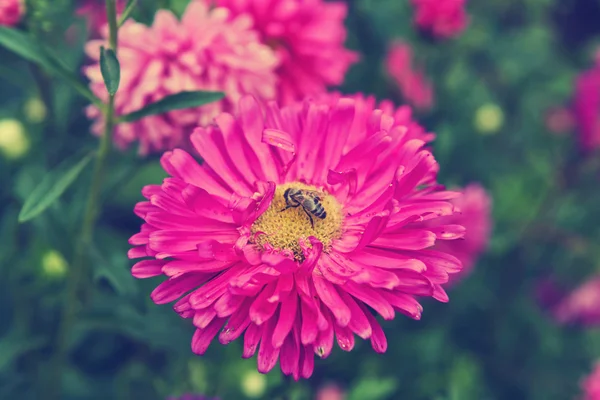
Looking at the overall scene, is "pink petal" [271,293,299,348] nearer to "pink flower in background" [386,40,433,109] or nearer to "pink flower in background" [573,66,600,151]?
"pink flower in background" [386,40,433,109]

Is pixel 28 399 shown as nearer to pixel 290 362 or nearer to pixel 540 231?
pixel 290 362

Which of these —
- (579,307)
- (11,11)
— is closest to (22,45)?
(11,11)

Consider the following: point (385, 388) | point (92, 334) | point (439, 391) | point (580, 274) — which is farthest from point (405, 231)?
point (580, 274)

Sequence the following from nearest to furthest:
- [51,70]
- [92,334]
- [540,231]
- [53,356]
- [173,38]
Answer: [51,70] < [173,38] < [53,356] < [92,334] < [540,231]

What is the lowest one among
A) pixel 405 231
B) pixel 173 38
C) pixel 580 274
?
pixel 405 231

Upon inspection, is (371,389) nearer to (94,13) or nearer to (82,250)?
(82,250)

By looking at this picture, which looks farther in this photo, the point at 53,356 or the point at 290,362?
the point at 53,356
